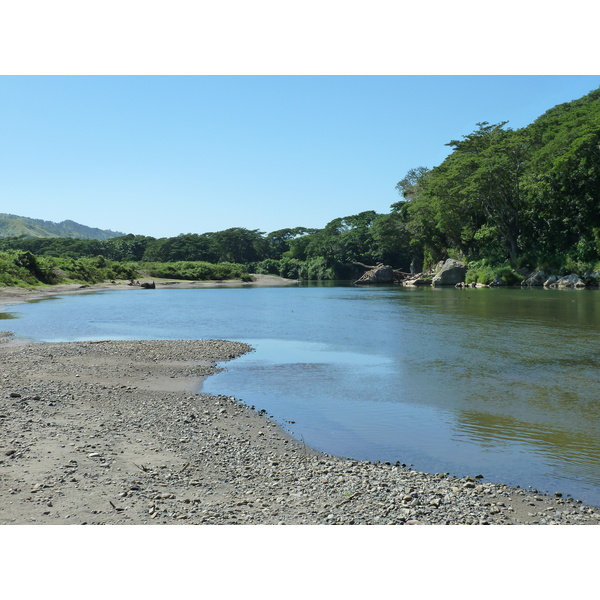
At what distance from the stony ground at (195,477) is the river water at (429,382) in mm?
967

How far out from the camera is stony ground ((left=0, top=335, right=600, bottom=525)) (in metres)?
6.77

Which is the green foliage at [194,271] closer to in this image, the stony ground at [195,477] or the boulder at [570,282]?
the boulder at [570,282]

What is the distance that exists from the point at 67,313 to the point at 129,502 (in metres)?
36.2

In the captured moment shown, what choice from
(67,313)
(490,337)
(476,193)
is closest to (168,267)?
(476,193)

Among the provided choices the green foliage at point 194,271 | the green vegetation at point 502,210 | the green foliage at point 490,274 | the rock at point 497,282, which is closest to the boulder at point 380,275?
the green vegetation at point 502,210

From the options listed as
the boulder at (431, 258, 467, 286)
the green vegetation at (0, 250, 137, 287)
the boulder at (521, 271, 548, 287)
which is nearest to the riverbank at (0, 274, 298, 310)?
the green vegetation at (0, 250, 137, 287)

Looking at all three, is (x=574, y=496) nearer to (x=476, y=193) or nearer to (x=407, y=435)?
(x=407, y=435)

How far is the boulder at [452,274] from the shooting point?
259ft

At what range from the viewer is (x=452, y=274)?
79500mm

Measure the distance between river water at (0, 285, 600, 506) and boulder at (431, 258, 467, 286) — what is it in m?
43.0

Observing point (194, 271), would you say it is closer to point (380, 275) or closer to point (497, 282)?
point (380, 275)

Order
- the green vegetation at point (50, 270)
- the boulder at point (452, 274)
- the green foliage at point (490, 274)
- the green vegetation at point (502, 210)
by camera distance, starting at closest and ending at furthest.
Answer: the green vegetation at point (502, 210) → the green foliage at point (490, 274) → the green vegetation at point (50, 270) → the boulder at point (452, 274)

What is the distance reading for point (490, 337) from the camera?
84.0 ft

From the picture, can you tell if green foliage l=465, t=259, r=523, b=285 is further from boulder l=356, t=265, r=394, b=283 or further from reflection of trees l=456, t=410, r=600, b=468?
reflection of trees l=456, t=410, r=600, b=468
